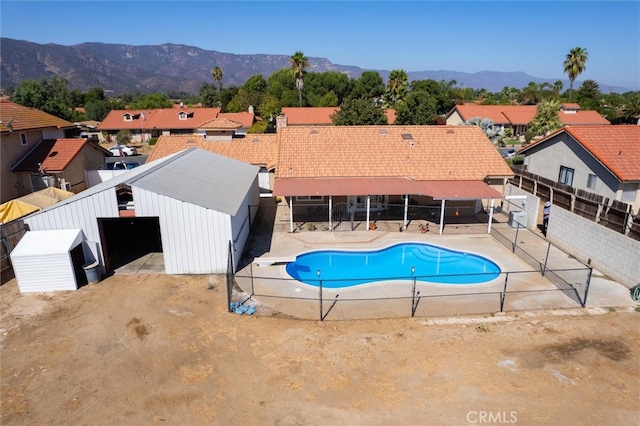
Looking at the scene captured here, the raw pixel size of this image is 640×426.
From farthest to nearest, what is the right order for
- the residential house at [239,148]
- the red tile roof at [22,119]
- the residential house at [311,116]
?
1. the residential house at [311,116]
2. the residential house at [239,148]
3. the red tile roof at [22,119]

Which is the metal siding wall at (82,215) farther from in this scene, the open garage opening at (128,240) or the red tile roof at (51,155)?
the red tile roof at (51,155)

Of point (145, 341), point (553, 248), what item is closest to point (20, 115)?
point (145, 341)

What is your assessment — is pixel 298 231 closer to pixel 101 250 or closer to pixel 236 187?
pixel 236 187

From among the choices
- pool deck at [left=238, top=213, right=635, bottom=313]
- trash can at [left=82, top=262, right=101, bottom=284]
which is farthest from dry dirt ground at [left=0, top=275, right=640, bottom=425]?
pool deck at [left=238, top=213, right=635, bottom=313]

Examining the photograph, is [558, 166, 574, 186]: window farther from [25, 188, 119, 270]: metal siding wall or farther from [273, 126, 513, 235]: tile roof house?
[25, 188, 119, 270]: metal siding wall

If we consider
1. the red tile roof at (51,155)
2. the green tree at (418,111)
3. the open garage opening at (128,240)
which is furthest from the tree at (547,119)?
the red tile roof at (51,155)

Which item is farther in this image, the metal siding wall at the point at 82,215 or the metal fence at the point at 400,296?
the metal siding wall at the point at 82,215

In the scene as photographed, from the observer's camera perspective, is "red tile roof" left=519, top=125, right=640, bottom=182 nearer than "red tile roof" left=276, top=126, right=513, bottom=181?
Yes
